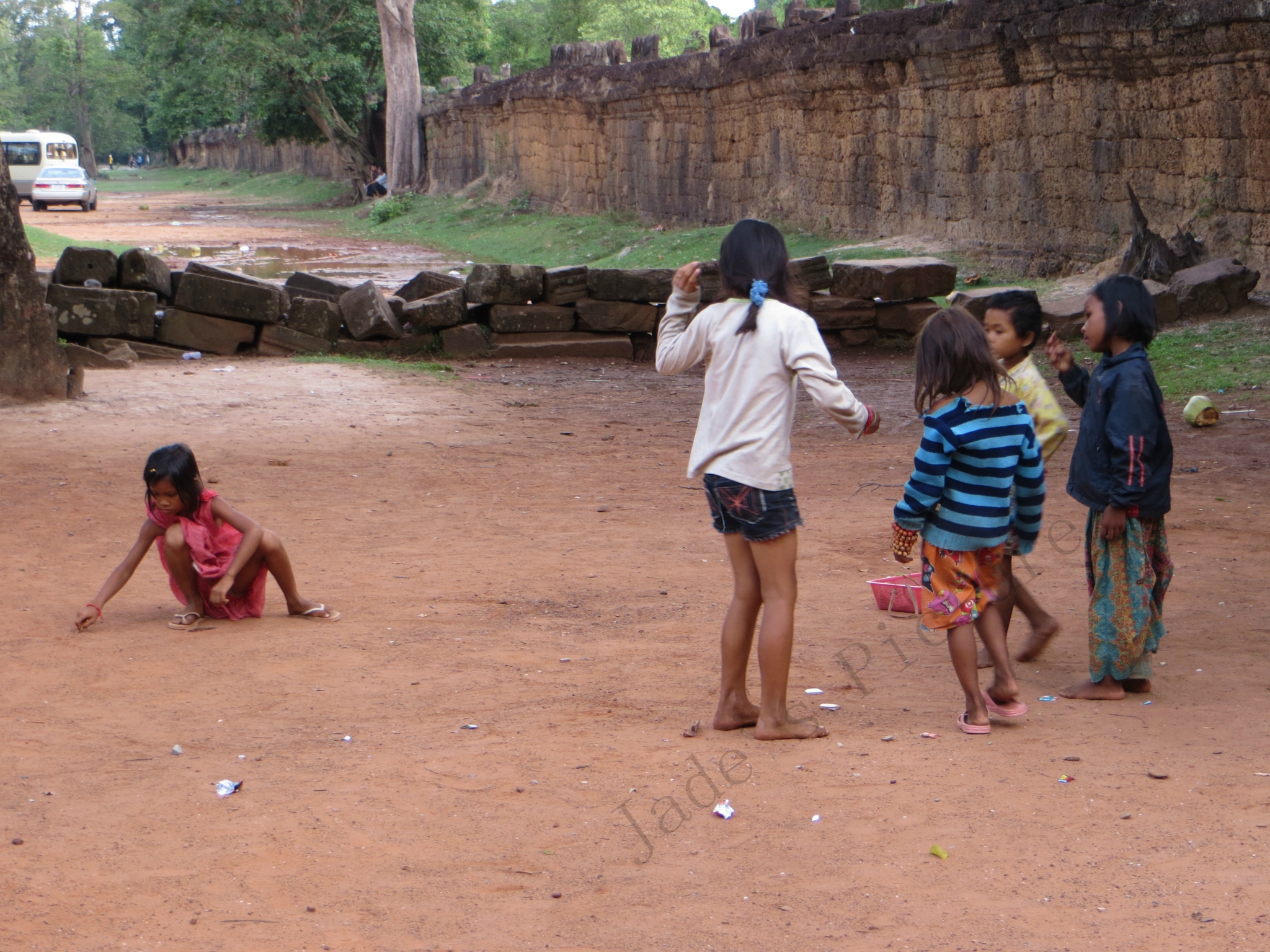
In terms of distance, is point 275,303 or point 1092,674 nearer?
point 1092,674

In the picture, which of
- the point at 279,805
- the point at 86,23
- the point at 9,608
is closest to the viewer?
the point at 279,805

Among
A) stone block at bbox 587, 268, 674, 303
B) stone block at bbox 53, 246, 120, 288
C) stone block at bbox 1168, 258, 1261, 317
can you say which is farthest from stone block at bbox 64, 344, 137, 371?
stone block at bbox 1168, 258, 1261, 317

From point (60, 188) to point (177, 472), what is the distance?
127 feet

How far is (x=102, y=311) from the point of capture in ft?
37.4

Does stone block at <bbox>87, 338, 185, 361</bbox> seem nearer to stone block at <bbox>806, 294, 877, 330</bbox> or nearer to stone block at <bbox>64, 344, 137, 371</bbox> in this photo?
stone block at <bbox>64, 344, 137, 371</bbox>

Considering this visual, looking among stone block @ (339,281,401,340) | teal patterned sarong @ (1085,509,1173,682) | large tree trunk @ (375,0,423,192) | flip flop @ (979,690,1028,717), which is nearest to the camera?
flip flop @ (979,690,1028,717)

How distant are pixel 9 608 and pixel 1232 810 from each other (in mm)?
4661

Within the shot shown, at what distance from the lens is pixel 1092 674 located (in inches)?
165

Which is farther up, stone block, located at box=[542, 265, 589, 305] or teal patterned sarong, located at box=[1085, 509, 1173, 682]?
stone block, located at box=[542, 265, 589, 305]

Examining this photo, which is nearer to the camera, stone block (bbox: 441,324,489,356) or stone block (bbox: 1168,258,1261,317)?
stone block (bbox: 1168,258,1261,317)

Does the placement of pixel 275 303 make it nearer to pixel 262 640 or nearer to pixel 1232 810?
pixel 262 640

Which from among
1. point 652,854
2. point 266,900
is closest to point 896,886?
point 652,854

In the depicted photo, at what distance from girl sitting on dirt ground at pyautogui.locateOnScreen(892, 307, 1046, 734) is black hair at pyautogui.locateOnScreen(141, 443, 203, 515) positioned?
272 cm

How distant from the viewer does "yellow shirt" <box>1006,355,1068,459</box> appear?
4301mm
